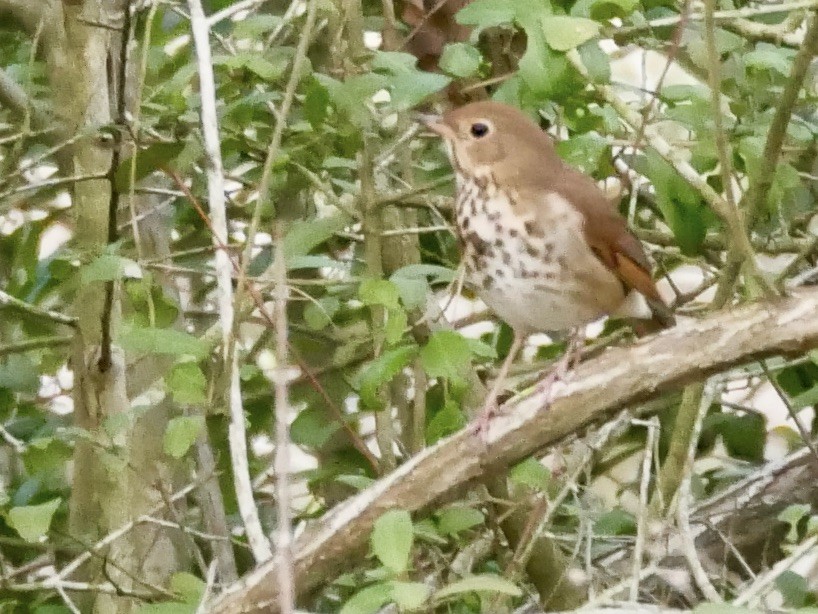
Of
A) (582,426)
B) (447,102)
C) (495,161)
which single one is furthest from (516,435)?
(447,102)

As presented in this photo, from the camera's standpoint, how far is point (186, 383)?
1650 millimetres

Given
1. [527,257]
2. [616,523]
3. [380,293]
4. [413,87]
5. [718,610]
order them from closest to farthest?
[718,610] < [380,293] < [413,87] < [527,257] < [616,523]

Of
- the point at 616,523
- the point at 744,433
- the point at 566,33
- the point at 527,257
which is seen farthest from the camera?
the point at 744,433

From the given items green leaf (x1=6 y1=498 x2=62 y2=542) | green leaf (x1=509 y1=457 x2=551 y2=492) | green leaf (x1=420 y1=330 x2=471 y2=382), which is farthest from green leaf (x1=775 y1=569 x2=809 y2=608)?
green leaf (x1=6 y1=498 x2=62 y2=542)

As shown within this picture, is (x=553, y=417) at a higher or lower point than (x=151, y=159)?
lower

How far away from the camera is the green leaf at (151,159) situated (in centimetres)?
215

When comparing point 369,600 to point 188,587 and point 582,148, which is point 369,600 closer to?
point 188,587

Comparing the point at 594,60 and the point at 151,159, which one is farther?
the point at 151,159

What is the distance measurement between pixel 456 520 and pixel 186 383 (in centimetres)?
40

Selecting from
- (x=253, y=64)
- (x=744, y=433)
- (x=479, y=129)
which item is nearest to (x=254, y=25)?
(x=253, y=64)

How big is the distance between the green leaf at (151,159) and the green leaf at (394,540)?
3.15 feet

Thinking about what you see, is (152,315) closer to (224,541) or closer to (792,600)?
(224,541)

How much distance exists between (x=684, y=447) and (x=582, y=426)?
57 centimetres

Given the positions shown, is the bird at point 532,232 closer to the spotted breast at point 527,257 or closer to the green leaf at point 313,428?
the spotted breast at point 527,257
